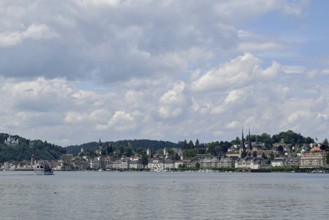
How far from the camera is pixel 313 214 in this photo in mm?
60125

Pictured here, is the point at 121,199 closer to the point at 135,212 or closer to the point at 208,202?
the point at 208,202

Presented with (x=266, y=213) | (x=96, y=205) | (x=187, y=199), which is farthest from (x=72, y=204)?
(x=266, y=213)

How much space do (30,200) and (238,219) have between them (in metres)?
29.6

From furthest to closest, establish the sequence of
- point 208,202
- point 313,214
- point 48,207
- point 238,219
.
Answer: point 208,202 < point 48,207 < point 313,214 < point 238,219

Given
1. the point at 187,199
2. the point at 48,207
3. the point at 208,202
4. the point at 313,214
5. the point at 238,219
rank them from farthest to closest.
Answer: the point at 187,199 → the point at 208,202 → the point at 48,207 → the point at 313,214 → the point at 238,219

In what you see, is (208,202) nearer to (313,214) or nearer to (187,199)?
(187,199)

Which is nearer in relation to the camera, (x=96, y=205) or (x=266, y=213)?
(x=266, y=213)

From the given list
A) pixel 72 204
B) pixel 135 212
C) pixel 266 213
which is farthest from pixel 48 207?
pixel 266 213

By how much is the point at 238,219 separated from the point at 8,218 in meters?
17.7

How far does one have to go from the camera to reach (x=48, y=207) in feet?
221

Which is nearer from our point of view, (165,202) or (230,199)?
(165,202)

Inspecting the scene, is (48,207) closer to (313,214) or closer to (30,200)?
(30,200)

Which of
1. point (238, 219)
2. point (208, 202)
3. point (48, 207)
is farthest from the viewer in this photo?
point (208, 202)

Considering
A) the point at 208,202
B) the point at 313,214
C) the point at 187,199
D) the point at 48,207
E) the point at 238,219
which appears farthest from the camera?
the point at 187,199
